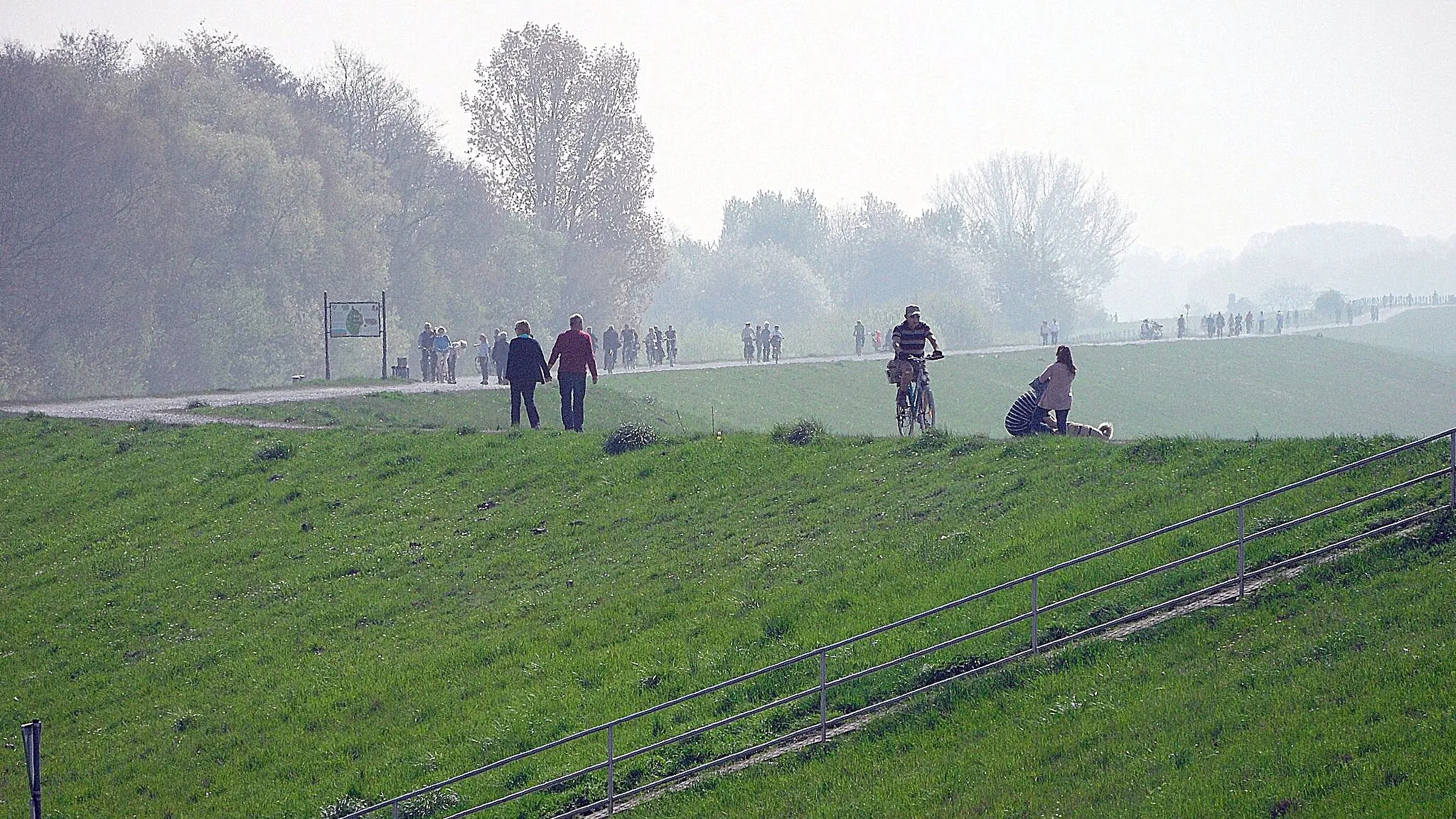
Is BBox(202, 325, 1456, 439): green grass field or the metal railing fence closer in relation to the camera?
the metal railing fence

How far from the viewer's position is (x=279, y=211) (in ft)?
203

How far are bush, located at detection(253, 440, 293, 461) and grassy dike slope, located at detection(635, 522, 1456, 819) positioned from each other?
52.8 feet

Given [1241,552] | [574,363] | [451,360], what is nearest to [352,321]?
[451,360]

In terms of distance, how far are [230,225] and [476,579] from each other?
46.4 meters

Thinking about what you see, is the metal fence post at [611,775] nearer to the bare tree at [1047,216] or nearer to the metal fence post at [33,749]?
the metal fence post at [33,749]

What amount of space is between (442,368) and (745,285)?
69929 mm

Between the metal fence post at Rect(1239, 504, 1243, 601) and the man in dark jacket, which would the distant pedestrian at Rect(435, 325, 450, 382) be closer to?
the man in dark jacket

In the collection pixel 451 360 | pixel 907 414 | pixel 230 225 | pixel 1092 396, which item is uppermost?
pixel 230 225

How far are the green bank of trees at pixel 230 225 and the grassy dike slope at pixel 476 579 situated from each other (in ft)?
104

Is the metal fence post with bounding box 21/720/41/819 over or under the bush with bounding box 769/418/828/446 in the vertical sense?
under

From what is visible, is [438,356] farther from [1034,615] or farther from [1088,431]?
[1034,615]

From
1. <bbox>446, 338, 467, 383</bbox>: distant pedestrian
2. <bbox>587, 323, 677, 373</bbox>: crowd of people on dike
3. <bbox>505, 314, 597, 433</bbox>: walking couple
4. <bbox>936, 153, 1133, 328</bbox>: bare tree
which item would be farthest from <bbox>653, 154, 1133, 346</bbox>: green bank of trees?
<bbox>505, 314, 597, 433</bbox>: walking couple

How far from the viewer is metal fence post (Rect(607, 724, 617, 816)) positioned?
1167 cm

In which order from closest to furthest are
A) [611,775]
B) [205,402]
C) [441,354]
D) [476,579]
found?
[611,775]
[476,579]
[205,402]
[441,354]
